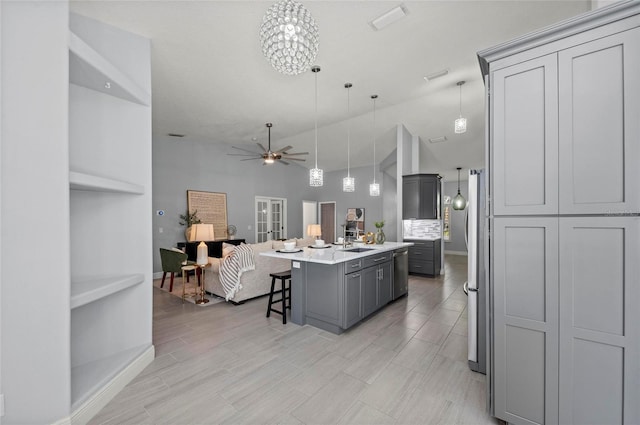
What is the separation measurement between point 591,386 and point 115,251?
139 inches

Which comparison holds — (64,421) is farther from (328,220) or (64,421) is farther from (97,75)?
(328,220)

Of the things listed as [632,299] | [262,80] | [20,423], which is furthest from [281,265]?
[632,299]

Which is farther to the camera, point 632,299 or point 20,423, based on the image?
point 20,423

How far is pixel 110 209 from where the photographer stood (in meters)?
2.40

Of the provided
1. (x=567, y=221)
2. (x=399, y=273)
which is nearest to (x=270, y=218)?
(x=399, y=273)

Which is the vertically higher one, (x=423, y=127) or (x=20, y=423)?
(x=423, y=127)

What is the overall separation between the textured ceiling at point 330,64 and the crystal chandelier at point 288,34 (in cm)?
140

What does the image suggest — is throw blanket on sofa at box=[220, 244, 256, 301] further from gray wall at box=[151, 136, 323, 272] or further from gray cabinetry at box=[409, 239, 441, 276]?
gray cabinetry at box=[409, 239, 441, 276]

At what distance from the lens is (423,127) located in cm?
632

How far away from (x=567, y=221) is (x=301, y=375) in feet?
7.27

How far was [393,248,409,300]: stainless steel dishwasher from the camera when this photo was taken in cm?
428

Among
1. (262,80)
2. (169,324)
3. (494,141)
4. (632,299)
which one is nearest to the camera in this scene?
(632,299)

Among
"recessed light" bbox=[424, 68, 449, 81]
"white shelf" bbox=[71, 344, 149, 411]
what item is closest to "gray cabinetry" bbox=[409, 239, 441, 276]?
"recessed light" bbox=[424, 68, 449, 81]

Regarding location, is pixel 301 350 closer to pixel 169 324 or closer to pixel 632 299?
pixel 169 324
